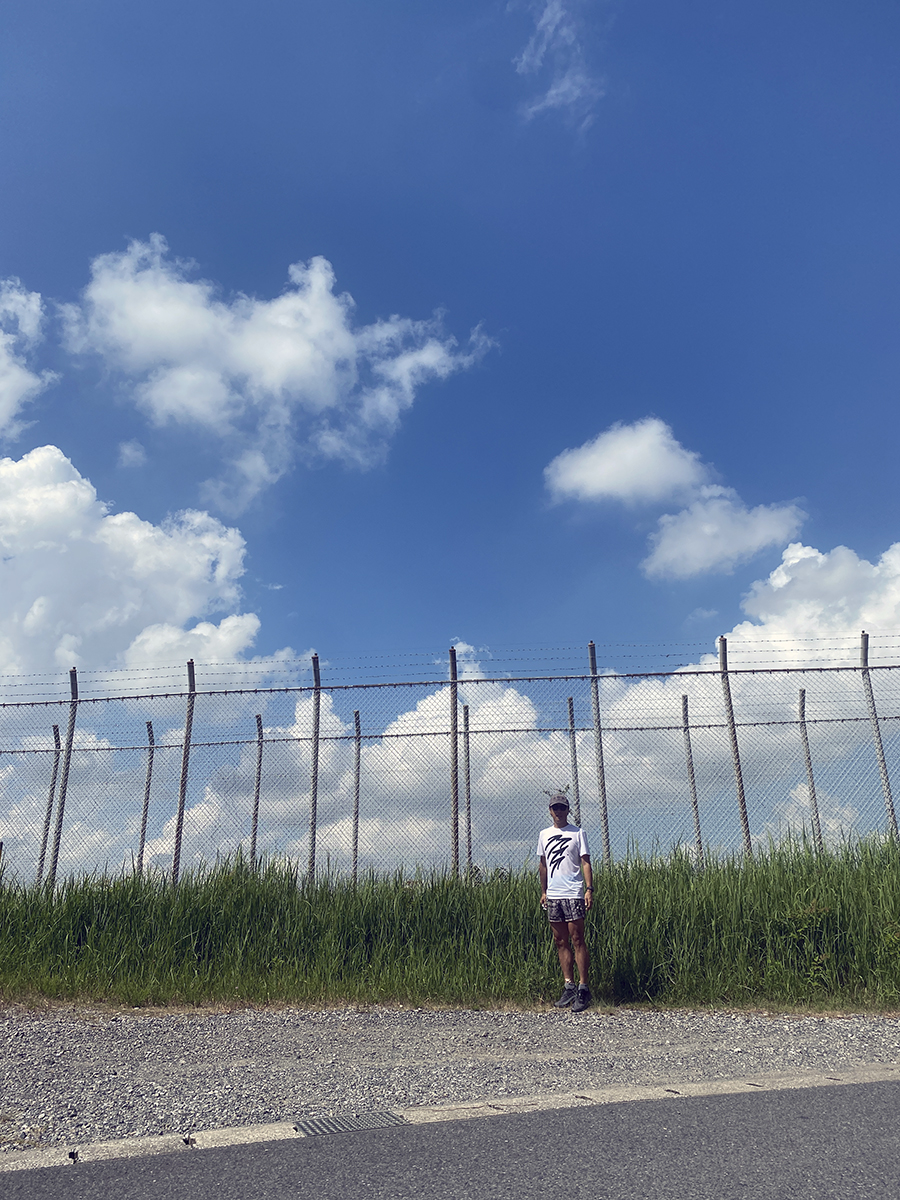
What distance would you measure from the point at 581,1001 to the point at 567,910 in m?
0.67

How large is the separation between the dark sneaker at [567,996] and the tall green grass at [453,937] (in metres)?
0.31

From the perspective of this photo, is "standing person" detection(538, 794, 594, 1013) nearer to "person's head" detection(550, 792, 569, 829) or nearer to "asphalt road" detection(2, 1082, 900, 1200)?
"person's head" detection(550, 792, 569, 829)

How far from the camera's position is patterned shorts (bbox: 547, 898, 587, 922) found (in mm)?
6746

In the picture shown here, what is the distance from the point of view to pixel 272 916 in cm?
775

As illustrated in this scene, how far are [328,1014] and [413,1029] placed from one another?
2.71 ft

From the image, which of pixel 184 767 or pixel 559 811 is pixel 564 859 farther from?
pixel 184 767

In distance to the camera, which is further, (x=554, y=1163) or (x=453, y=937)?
(x=453, y=937)

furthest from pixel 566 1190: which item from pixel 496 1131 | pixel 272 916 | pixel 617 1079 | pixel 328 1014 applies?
pixel 272 916

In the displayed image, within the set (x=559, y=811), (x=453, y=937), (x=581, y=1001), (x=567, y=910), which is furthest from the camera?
(x=453, y=937)

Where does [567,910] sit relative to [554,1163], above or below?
above

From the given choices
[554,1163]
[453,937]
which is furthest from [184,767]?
[554,1163]

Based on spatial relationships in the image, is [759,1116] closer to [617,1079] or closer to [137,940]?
[617,1079]

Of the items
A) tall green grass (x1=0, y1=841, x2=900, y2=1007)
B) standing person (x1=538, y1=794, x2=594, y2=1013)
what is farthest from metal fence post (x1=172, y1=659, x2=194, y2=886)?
standing person (x1=538, y1=794, x2=594, y2=1013)

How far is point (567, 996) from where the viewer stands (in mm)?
6605
